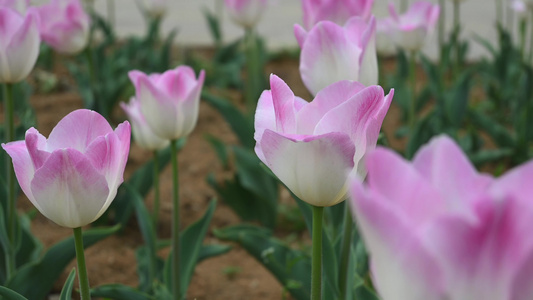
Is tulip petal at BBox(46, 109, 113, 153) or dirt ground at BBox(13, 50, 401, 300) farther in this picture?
dirt ground at BBox(13, 50, 401, 300)

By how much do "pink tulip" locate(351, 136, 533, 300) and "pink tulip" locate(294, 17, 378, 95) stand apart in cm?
61

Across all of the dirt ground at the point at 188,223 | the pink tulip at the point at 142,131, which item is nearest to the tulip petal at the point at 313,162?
the pink tulip at the point at 142,131

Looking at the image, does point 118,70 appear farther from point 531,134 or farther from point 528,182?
point 528,182

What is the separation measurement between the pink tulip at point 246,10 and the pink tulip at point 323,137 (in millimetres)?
1767

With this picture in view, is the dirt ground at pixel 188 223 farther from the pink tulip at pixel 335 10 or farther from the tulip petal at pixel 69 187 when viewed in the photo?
the tulip petal at pixel 69 187

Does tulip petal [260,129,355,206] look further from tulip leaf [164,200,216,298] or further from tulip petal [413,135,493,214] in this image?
tulip leaf [164,200,216,298]

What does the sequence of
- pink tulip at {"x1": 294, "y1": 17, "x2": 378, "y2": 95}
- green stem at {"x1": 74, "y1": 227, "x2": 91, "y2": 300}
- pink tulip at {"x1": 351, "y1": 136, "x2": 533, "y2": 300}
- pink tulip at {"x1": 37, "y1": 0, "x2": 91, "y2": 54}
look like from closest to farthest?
pink tulip at {"x1": 351, "y1": 136, "x2": 533, "y2": 300}, green stem at {"x1": 74, "y1": 227, "x2": 91, "y2": 300}, pink tulip at {"x1": 294, "y1": 17, "x2": 378, "y2": 95}, pink tulip at {"x1": 37, "y1": 0, "x2": 91, "y2": 54}

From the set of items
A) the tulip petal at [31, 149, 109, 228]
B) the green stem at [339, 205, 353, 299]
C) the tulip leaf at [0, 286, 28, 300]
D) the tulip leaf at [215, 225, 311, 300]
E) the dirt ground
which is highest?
the tulip petal at [31, 149, 109, 228]

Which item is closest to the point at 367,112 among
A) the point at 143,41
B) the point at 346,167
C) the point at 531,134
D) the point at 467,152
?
the point at 346,167

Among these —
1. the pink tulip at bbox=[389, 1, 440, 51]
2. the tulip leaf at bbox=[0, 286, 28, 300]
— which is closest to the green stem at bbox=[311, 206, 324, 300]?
the tulip leaf at bbox=[0, 286, 28, 300]

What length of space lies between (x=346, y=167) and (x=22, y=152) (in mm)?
344

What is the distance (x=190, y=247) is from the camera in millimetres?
1535

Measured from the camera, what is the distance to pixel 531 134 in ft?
8.61

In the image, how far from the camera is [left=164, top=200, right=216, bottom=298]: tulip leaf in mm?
1484
